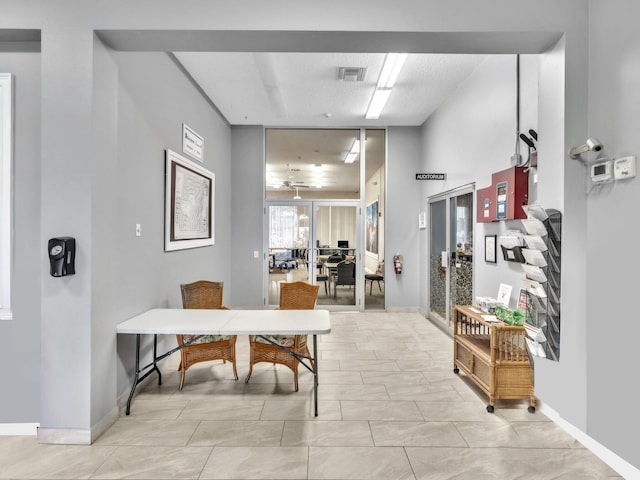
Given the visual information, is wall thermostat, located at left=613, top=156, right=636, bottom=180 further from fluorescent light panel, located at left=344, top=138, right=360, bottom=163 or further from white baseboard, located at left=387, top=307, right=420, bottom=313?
fluorescent light panel, located at left=344, top=138, right=360, bottom=163

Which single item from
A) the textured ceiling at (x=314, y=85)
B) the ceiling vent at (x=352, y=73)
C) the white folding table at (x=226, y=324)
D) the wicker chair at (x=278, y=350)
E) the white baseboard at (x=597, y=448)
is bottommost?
the white baseboard at (x=597, y=448)

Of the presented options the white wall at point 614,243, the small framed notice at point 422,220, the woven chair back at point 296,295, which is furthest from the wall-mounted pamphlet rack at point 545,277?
the small framed notice at point 422,220

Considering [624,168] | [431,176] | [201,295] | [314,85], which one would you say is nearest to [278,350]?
[201,295]

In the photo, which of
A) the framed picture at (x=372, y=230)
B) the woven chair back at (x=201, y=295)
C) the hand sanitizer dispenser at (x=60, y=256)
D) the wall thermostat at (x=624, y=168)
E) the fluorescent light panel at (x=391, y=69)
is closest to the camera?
the wall thermostat at (x=624, y=168)

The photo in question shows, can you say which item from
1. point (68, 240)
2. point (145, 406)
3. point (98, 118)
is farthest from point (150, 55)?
point (145, 406)

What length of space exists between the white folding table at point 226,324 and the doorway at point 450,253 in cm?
231

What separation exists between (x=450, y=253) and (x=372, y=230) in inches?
75.1

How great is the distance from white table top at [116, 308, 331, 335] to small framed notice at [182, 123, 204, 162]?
1971 mm

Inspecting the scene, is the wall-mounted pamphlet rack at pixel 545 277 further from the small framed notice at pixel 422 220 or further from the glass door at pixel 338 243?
the glass door at pixel 338 243

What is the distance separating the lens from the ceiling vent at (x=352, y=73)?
3924 mm

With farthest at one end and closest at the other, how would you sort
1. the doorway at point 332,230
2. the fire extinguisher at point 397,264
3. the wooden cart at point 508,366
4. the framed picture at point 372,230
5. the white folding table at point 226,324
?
the framed picture at point 372,230 → the doorway at point 332,230 → the fire extinguisher at point 397,264 → the wooden cart at point 508,366 → the white folding table at point 226,324

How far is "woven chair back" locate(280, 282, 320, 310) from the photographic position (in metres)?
3.47

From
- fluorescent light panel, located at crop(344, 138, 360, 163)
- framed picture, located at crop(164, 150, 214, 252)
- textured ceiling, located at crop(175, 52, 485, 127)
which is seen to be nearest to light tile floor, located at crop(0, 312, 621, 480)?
framed picture, located at crop(164, 150, 214, 252)

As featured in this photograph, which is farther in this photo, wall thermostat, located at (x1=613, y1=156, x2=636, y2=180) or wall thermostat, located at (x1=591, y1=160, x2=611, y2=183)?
wall thermostat, located at (x1=591, y1=160, x2=611, y2=183)
